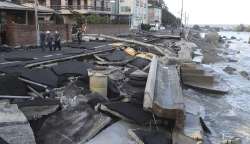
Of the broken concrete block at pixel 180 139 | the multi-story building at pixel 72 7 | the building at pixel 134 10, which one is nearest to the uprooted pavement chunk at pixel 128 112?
the broken concrete block at pixel 180 139

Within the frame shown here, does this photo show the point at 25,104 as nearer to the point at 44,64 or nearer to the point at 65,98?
the point at 65,98

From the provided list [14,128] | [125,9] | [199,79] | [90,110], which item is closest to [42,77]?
[90,110]

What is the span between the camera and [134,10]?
104188 millimetres

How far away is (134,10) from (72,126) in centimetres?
9438

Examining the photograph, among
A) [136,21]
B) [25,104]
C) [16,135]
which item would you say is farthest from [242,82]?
[136,21]

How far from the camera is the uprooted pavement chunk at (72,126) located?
35.7ft

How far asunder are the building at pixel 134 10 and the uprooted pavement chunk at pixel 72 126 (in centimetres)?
7748

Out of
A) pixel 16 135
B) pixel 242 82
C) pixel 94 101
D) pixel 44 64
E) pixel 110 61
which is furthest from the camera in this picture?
pixel 242 82

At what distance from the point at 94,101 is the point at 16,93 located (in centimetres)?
306

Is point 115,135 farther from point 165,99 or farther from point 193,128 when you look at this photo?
point 165,99

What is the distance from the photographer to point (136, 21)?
10688 centimetres

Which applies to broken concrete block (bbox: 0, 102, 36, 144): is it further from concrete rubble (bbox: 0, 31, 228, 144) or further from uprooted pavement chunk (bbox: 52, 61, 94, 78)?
uprooted pavement chunk (bbox: 52, 61, 94, 78)

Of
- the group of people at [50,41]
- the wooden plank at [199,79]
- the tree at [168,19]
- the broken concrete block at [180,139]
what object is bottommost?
the wooden plank at [199,79]

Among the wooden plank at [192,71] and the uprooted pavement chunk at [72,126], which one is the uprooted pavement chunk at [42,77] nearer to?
the uprooted pavement chunk at [72,126]
